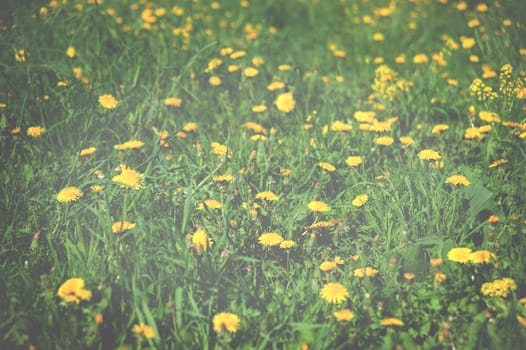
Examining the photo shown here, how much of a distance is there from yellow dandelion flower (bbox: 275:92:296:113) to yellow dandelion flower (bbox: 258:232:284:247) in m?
1.03

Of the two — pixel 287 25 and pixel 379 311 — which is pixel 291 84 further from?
pixel 379 311

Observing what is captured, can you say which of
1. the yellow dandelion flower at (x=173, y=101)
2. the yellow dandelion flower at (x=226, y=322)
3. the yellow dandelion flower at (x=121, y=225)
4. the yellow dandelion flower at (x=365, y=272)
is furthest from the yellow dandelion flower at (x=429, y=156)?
the yellow dandelion flower at (x=173, y=101)

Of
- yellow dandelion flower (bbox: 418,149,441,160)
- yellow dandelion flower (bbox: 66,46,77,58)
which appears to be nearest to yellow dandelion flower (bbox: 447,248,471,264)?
yellow dandelion flower (bbox: 418,149,441,160)

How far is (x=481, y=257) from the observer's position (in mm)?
1850

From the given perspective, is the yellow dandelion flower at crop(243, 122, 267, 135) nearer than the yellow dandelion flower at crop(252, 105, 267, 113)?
Yes

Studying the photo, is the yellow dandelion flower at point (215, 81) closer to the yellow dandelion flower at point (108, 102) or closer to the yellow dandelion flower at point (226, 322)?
the yellow dandelion flower at point (108, 102)

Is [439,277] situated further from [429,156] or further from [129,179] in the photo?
[129,179]

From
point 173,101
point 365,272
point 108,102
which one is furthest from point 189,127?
point 365,272

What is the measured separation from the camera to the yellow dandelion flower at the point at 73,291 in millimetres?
1656

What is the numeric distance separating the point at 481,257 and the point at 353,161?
0.77m

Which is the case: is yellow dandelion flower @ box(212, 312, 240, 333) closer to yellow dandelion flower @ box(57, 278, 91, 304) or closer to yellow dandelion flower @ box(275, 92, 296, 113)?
yellow dandelion flower @ box(57, 278, 91, 304)

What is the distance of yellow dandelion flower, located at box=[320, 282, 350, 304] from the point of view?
5.81ft

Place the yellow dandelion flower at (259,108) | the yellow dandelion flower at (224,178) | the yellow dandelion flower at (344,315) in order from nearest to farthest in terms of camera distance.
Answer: the yellow dandelion flower at (344,315)
the yellow dandelion flower at (224,178)
the yellow dandelion flower at (259,108)

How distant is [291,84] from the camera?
3.37 metres
